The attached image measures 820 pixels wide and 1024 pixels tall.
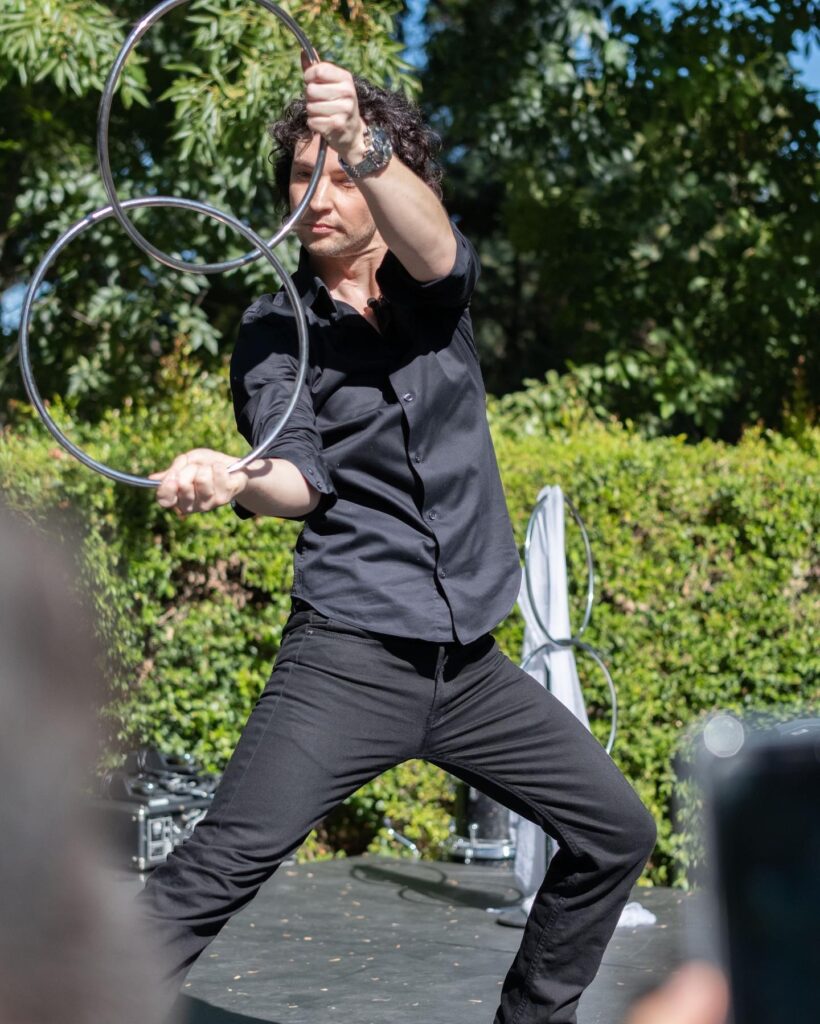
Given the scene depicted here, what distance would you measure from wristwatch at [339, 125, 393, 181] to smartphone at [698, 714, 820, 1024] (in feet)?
5.57

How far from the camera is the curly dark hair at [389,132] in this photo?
3.18 m

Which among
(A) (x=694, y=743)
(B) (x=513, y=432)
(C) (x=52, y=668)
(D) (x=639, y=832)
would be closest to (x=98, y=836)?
(C) (x=52, y=668)

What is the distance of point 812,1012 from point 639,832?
6.10ft

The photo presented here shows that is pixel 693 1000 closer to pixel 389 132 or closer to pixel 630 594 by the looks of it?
pixel 389 132

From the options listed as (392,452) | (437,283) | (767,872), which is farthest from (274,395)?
(767,872)

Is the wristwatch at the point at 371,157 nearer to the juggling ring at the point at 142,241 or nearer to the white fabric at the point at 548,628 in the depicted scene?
the juggling ring at the point at 142,241

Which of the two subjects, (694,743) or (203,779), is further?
(203,779)

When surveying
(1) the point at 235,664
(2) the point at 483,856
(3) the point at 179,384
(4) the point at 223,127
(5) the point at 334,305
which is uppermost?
(4) the point at 223,127

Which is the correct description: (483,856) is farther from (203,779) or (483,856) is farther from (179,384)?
(179,384)

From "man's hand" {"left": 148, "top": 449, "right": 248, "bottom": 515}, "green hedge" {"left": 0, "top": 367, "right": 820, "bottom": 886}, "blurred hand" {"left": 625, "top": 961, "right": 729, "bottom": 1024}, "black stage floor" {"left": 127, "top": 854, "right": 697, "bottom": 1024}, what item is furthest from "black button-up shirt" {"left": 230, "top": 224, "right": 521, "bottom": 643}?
"green hedge" {"left": 0, "top": 367, "right": 820, "bottom": 886}

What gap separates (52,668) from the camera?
1.33 m

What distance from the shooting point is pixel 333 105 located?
2.47m

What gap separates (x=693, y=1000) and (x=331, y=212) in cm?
220

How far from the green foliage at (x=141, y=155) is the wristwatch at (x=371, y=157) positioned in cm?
455
